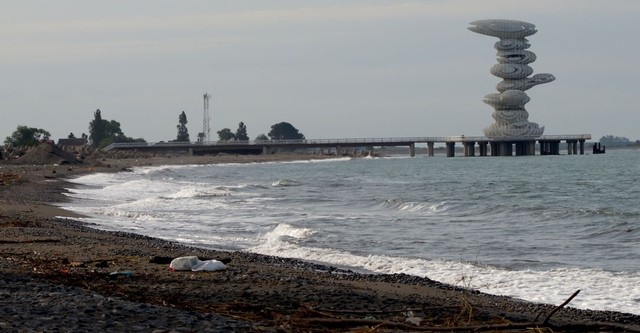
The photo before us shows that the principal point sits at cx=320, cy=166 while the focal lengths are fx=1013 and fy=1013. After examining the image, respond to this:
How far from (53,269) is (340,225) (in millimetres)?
13431

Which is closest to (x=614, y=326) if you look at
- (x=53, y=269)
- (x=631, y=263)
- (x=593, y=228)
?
(x=53, y=269)

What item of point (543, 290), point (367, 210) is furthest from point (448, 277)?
point (367, 210)

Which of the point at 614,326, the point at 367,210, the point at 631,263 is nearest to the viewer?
the point at 614,326

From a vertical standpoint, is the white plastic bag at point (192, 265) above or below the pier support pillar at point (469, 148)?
above

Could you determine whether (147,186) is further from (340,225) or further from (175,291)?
(175,291)

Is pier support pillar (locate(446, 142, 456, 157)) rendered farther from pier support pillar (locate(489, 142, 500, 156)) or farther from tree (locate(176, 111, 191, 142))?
tree (locate(176, 111, 191, 142))

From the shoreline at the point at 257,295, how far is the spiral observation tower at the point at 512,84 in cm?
11278

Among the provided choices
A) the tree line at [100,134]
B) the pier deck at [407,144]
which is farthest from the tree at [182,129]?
the pier deck at [407,144]

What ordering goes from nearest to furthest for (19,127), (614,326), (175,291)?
(614,326), (175,291), (19,127)

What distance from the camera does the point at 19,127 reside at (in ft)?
410

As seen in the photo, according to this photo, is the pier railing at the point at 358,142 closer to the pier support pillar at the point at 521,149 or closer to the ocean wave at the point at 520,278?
the pier support pillar at the point at 521,149

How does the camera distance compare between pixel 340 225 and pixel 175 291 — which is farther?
pixel 340 225

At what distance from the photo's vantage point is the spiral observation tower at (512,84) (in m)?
125

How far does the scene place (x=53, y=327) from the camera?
6988mm
